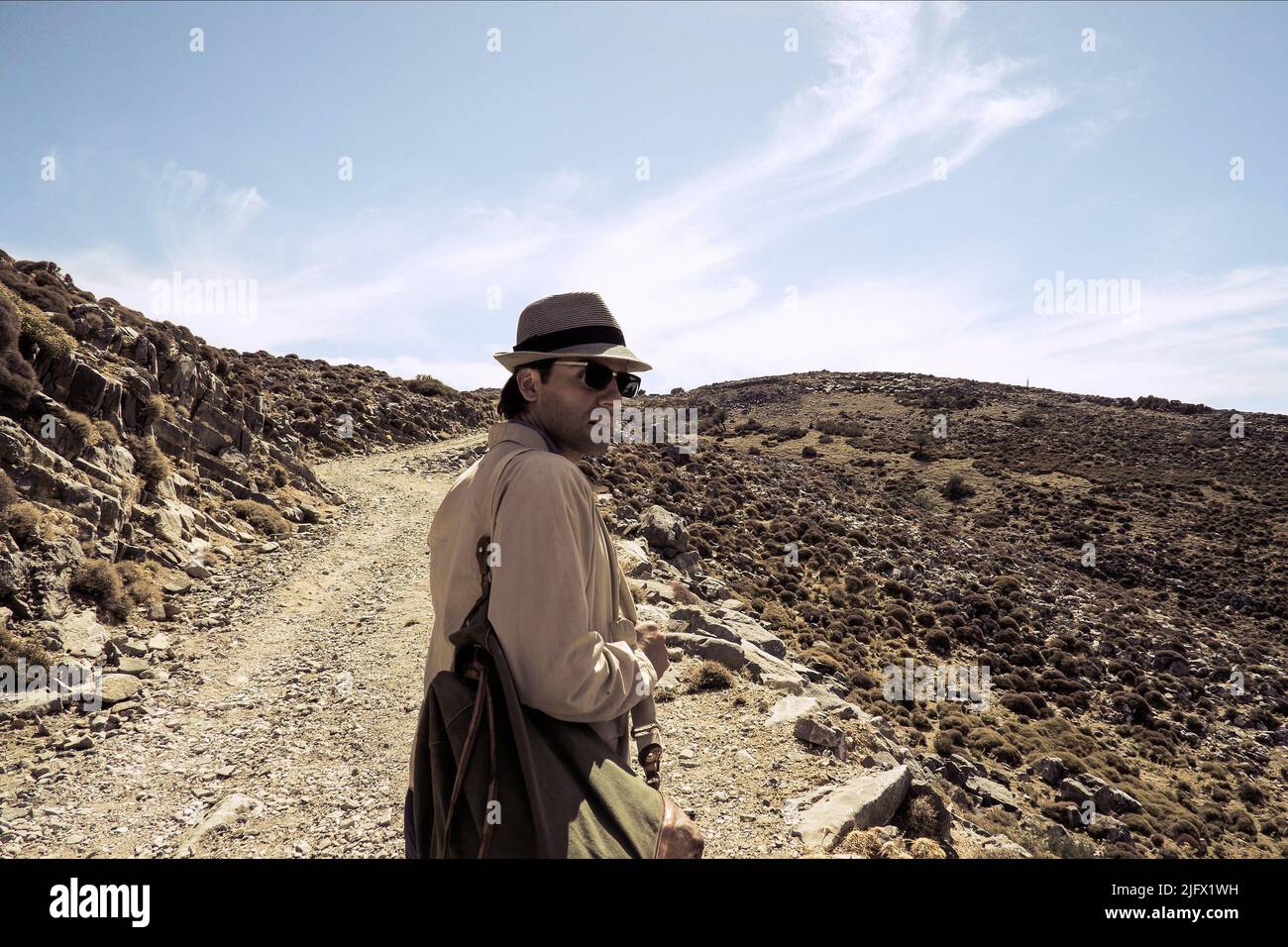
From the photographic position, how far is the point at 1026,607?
82.1 ft

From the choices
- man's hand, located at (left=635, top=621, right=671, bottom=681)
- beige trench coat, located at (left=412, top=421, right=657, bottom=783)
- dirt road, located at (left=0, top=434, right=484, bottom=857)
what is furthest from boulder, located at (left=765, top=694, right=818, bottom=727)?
beige trench coat, located at (left=412, top=421, right=657, bottom=783)

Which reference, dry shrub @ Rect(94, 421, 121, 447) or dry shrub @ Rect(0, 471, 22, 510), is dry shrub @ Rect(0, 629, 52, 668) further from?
dry shrub @ Rect(94, 421, 121, 447)

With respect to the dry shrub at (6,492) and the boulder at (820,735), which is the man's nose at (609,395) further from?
the dry shrub at (6,492)

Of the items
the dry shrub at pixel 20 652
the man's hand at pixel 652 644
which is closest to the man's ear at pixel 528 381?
the man's hand at pixel 652 644

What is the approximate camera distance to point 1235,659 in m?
23.5

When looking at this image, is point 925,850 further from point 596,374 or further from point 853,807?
point 596,374

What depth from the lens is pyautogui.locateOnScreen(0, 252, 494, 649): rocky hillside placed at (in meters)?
8.77

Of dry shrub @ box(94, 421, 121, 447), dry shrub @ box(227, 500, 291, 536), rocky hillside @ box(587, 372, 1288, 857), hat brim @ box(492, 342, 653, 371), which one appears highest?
dry shrub @ box(94, 421, 121, 447)

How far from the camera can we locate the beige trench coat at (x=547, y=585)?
4.62ft

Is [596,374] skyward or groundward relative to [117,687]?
skyward

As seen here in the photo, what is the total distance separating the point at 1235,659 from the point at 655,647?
101ft

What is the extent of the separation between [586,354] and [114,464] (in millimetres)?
13554

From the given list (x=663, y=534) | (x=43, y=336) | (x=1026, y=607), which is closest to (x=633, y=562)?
(x=663, y=534)
